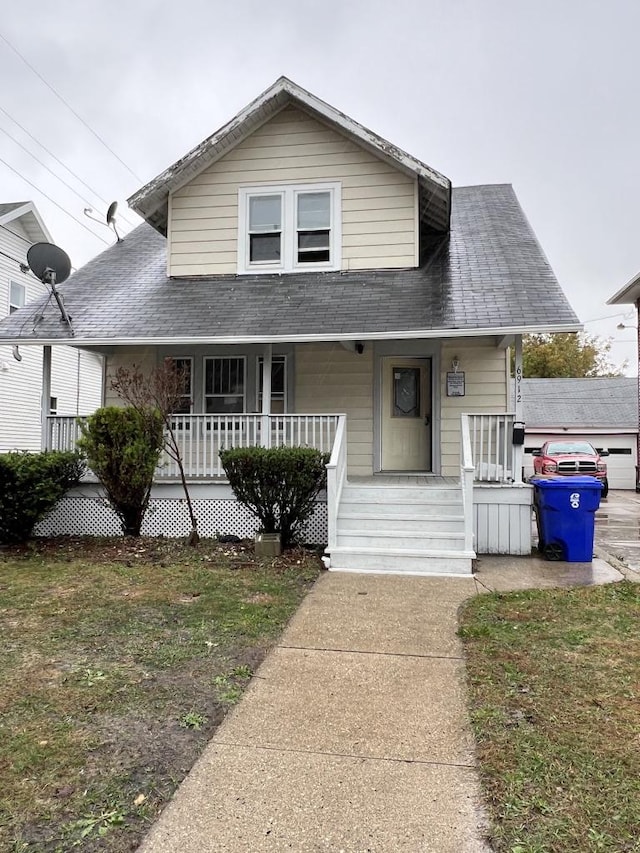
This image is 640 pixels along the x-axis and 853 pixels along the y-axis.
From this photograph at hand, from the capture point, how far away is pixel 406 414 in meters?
10.3

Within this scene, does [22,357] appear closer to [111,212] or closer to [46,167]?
[46,167]

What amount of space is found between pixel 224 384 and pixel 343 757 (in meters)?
8.24

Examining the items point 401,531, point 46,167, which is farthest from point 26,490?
point 46,167

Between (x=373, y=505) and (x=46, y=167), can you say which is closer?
(x=373, y=505)

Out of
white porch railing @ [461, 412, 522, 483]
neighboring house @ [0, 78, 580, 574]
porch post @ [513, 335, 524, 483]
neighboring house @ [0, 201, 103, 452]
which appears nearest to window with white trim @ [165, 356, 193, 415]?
neighboring house @ [0, 78, 580, 574]

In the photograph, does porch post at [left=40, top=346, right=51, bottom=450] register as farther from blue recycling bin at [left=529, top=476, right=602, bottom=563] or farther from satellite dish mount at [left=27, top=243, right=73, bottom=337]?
blue recycling bin at [left=529, top=476, right=602, bottom=563]

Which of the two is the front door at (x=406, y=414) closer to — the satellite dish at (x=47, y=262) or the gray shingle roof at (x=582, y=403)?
the satellite dish at (x=47, y=262)

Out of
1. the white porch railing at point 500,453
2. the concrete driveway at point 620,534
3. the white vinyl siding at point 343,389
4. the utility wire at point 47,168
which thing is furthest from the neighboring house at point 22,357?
the concrete driveway at point 620,534

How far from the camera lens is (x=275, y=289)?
1014 centimetres

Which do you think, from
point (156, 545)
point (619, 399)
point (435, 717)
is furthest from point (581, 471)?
point (435, 717)

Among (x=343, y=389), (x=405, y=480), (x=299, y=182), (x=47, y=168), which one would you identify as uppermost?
(x=47, y=168)

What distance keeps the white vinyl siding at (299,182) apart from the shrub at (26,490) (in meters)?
4.46

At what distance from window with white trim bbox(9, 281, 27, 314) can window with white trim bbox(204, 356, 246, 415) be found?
470 inches

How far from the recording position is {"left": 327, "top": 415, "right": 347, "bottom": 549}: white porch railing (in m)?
7.57
